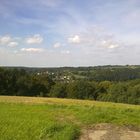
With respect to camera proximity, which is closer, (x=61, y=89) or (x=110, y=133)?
(x=110, y=133)

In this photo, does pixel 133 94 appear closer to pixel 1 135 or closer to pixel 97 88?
pixel 97 88

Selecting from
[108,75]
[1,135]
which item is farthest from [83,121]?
[108,75]

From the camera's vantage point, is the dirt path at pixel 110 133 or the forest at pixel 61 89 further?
the forest at pixel 61 89

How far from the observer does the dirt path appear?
11747 mm

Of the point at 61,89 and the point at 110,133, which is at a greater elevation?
the point at 110,133

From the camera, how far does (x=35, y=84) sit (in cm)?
7781

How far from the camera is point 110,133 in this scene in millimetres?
12344

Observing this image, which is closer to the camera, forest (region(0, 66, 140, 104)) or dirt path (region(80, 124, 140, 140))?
dirt path (region(80, 124, 140, 140))

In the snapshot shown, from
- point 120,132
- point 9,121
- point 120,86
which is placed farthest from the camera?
point 120,86

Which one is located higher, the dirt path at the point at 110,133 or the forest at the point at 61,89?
the dirt path at the point at 110,133

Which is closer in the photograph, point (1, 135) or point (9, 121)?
point (1, 135)

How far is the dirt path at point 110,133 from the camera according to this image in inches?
462

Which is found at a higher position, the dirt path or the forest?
the dirt path

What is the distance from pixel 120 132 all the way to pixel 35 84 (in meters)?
66.1
